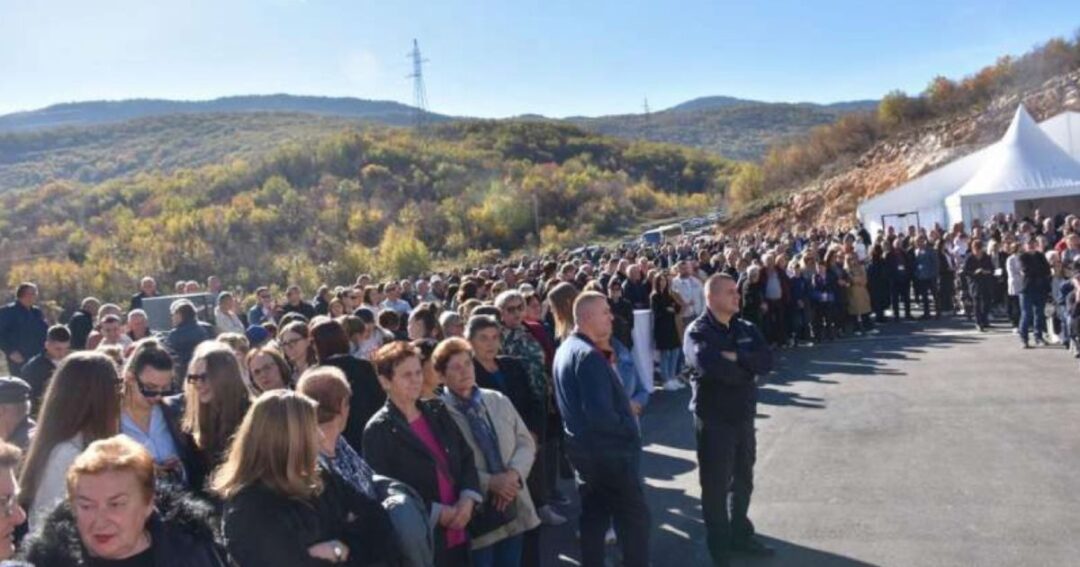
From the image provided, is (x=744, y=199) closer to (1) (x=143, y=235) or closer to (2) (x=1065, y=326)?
(1) (x=143, y=235)

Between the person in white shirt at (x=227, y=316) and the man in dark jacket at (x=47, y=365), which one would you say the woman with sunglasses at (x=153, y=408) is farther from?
the person in white shirt at (x=227, y=316)

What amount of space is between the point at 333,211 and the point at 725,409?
178ft

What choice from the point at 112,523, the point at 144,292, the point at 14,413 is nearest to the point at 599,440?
the point at 14,413

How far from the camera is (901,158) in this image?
48938 mm

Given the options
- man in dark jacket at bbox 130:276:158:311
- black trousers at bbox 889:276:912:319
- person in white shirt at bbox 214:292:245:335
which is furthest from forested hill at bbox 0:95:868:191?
person in white shirt at bbox 214:292:245:335

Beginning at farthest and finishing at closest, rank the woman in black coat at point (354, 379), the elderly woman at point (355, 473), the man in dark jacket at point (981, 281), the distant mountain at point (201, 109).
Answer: the distant mountain at point (201, 109) < the man in dark jacket at point (981, 281) < the woman in black coat at point (354, 379) < the elderly woman at point (355, 473)

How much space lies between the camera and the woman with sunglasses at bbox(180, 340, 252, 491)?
464 centimetres

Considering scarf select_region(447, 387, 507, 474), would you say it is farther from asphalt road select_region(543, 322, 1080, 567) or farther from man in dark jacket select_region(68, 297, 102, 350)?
man in dark jacket select_region(68, 297, 102, 350)

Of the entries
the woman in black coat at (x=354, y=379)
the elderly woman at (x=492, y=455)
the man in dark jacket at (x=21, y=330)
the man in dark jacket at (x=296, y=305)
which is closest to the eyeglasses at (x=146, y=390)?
the woman in black coat at (x=354, y=379)

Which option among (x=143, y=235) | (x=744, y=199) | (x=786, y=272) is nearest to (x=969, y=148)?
(x=744, y=199)

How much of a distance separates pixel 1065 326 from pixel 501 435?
11.9 meters

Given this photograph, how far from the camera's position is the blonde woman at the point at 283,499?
3430mm

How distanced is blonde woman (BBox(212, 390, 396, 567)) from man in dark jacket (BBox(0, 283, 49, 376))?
29.0ft

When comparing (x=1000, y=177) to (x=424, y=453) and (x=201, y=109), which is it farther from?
(x=201, y=109)
